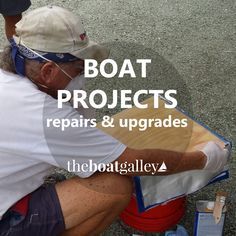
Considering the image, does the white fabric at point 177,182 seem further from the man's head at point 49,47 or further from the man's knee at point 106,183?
the man's head at point 49,47

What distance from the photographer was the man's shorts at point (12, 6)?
3.07m

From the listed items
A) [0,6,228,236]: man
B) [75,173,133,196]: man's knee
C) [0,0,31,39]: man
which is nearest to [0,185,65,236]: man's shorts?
[0,6,228,236]: man

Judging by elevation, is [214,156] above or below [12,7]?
below

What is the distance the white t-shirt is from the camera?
164cm

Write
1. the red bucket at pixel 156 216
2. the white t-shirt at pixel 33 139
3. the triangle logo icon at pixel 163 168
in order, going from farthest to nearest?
the red bucket at pixel 156 216, the triangle logo icon at pixel 163 168, the white t-shirt at pixel 33 139

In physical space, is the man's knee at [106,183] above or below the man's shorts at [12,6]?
below

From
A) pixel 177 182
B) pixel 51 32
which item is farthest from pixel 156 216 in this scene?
pixel 51 32

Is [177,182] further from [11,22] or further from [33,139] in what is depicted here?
[11,22]

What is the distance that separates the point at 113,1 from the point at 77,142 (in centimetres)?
295

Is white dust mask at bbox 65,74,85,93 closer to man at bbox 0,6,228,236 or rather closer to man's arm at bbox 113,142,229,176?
man at bbox 0,6,228,236

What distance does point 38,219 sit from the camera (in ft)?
6.07

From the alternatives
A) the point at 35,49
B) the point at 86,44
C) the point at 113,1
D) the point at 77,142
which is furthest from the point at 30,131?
the point at 113,1

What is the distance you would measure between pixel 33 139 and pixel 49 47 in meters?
0.33

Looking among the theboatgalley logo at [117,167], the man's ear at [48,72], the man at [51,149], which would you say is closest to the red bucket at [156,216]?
the man at [51,149]
